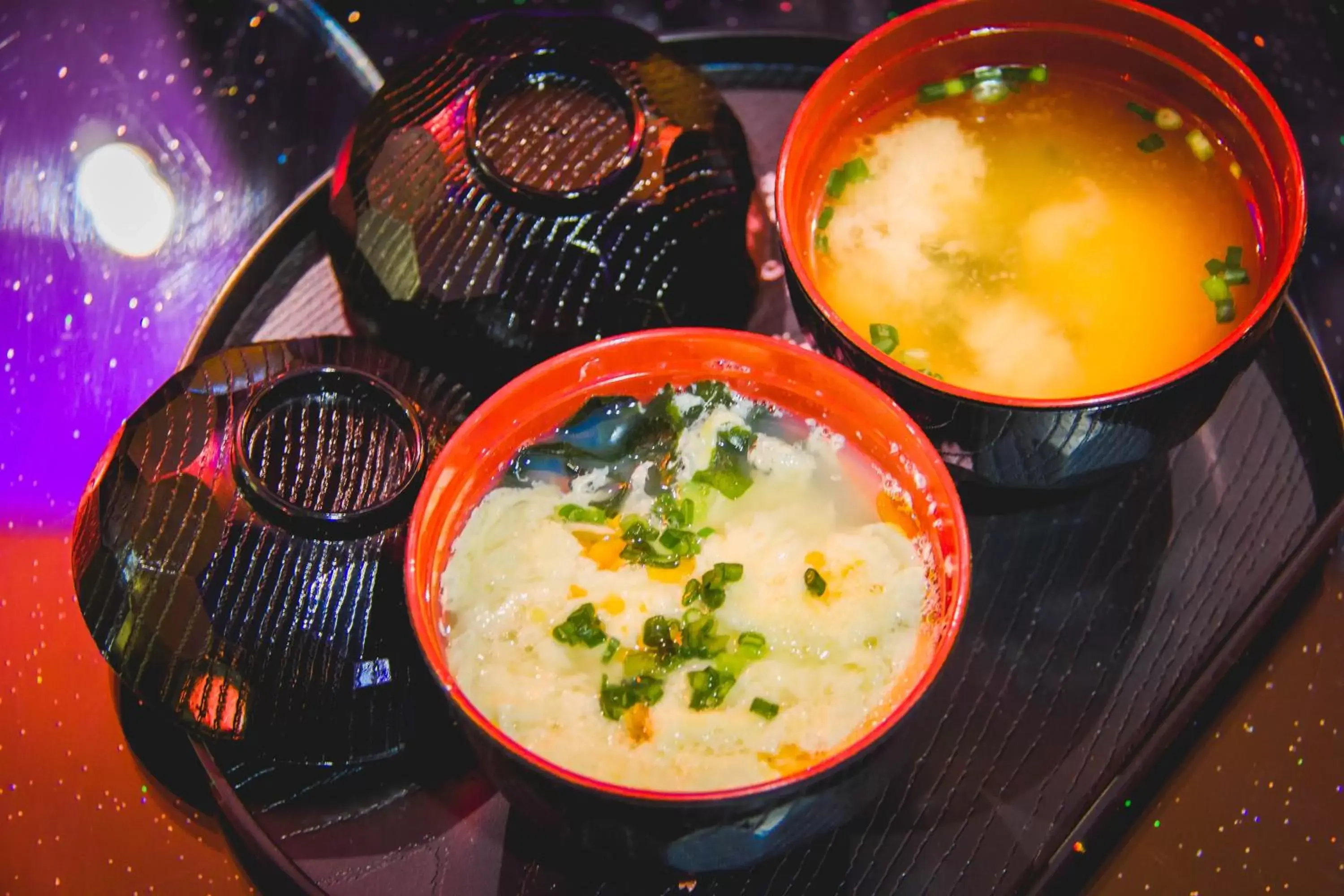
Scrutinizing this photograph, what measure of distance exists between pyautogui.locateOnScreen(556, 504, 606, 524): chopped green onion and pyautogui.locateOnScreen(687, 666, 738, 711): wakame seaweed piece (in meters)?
0.21

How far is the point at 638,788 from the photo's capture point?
1.13m

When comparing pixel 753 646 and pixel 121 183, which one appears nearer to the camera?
pixel 753 646

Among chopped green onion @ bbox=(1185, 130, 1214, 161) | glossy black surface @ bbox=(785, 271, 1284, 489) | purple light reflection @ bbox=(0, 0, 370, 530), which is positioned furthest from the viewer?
purple light reflection @ bbox=(0, 0, 370, 530)

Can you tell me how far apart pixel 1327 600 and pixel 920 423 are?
53 cm

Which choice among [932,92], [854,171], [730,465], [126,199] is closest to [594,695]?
[730,465]

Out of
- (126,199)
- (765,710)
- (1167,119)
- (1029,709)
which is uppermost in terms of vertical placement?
(126,199)

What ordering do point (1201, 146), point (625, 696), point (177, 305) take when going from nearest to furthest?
point (625, 696) → point (1201, 146) → point (177, 305)

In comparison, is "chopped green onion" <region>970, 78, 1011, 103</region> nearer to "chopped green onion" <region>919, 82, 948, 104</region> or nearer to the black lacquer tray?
"chopped green onion" <region>919, 82, 948, 104</region>

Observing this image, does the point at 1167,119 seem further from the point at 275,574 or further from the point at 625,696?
the point at 275,574

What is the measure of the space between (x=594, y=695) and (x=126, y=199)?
1102 mm

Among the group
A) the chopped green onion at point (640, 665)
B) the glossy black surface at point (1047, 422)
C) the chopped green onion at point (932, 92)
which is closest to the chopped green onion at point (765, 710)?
the chopped green onion at point (640, 665)

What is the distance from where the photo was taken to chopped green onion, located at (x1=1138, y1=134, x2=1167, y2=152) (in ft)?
5.36

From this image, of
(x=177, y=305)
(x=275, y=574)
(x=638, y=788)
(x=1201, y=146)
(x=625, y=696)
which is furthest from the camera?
(x=177, y=305)

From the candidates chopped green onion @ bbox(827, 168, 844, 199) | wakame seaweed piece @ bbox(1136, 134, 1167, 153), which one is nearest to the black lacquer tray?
wakame seaweed piece @ bbox(1136, 134, 1167, 153)
